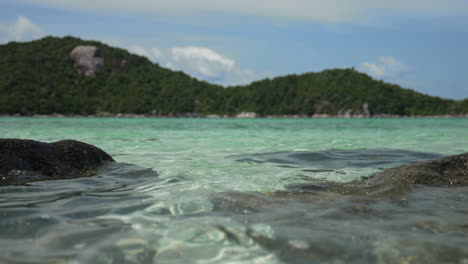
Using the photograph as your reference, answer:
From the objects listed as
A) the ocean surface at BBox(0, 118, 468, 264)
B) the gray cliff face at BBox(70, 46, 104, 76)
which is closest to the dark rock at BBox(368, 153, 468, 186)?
the ocean surface at BBox(0, 118, 468, 264)

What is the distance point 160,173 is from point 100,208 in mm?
2316

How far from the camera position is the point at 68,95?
9831cm

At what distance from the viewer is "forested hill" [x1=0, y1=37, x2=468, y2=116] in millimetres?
93875

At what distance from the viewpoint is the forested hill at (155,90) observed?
308ft

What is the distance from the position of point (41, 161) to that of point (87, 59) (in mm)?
114085

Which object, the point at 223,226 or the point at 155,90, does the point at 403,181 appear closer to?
the point at 223,226

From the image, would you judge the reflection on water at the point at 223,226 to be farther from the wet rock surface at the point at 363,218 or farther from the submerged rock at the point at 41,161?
the submerged rock at the point at 41,161

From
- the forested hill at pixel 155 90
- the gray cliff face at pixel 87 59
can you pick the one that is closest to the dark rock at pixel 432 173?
the forested hill at pixel 155 90

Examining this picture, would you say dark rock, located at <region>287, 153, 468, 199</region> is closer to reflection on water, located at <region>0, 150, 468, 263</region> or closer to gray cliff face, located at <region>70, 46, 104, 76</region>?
reflection on water, located at <region>0, 150, 468, 263</region>

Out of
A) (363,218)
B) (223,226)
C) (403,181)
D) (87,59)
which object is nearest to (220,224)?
(223,226)

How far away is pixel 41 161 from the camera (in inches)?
209

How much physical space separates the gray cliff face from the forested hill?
0.26m

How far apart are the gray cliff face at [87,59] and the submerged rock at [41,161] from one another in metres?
111

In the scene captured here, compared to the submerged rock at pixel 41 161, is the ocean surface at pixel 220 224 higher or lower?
lower
